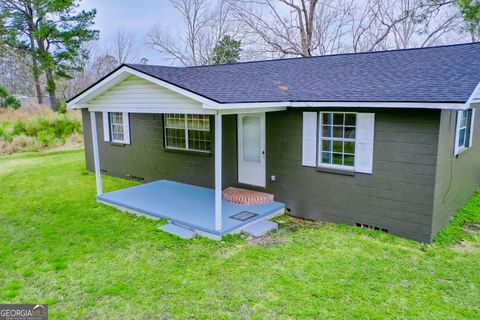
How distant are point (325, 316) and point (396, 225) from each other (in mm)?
2932

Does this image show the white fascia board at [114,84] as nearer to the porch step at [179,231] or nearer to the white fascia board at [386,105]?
the white fascia board at [386,105]

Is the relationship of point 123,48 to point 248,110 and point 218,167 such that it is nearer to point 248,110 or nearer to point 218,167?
point 248,110

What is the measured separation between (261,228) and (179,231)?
1.53 m

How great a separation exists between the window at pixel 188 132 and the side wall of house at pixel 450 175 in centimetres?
517

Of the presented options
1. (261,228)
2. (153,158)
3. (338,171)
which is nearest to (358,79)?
(338,171)

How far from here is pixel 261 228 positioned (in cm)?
633

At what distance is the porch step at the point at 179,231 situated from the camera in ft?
19.9

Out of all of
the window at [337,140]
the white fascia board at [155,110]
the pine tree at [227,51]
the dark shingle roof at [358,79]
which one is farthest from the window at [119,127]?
the pine tree at [227,51]

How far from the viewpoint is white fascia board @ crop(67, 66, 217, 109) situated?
552 cm

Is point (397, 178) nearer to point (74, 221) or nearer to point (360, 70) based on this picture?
point (360, 70)

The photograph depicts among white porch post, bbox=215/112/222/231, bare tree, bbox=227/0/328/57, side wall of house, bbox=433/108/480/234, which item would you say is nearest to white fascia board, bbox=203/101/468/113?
white porch post, bbox=215/112/222/231

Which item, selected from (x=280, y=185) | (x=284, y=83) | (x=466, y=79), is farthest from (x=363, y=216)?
(x=284, y=83)

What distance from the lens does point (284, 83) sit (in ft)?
25.4

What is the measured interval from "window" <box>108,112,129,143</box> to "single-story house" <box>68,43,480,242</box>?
7.68 feet
